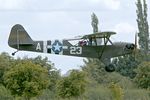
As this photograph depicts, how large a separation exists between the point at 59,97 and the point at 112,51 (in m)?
17.4

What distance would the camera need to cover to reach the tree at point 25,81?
51.9m

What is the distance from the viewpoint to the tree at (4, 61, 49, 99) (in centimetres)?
5191

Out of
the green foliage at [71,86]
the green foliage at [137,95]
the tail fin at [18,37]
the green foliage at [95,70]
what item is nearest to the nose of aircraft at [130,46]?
the tail fin at [18,37]

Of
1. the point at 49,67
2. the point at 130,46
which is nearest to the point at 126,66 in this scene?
the point at 49,67

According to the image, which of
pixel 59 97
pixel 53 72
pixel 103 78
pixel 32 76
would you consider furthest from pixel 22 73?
pixel 103 78

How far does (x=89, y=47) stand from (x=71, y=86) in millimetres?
17520

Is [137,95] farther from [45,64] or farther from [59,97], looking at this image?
[45,64]

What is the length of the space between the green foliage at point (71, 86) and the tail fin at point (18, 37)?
1470 cm

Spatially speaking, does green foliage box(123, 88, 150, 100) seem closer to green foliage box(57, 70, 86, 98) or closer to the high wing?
green foliage box(57, 70, 86, 98)

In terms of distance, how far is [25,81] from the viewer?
171ft

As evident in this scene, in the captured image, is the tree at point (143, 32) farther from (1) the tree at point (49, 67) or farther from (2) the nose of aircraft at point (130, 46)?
(2) the nose of aircraft at point (130, 46)

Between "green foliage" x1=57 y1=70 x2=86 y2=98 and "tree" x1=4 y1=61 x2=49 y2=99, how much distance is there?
578cm

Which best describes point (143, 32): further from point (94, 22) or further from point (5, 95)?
point (5, 95)

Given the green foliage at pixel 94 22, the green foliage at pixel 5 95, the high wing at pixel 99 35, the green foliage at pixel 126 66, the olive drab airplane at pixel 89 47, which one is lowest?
the green foliage at pixel 5 95
